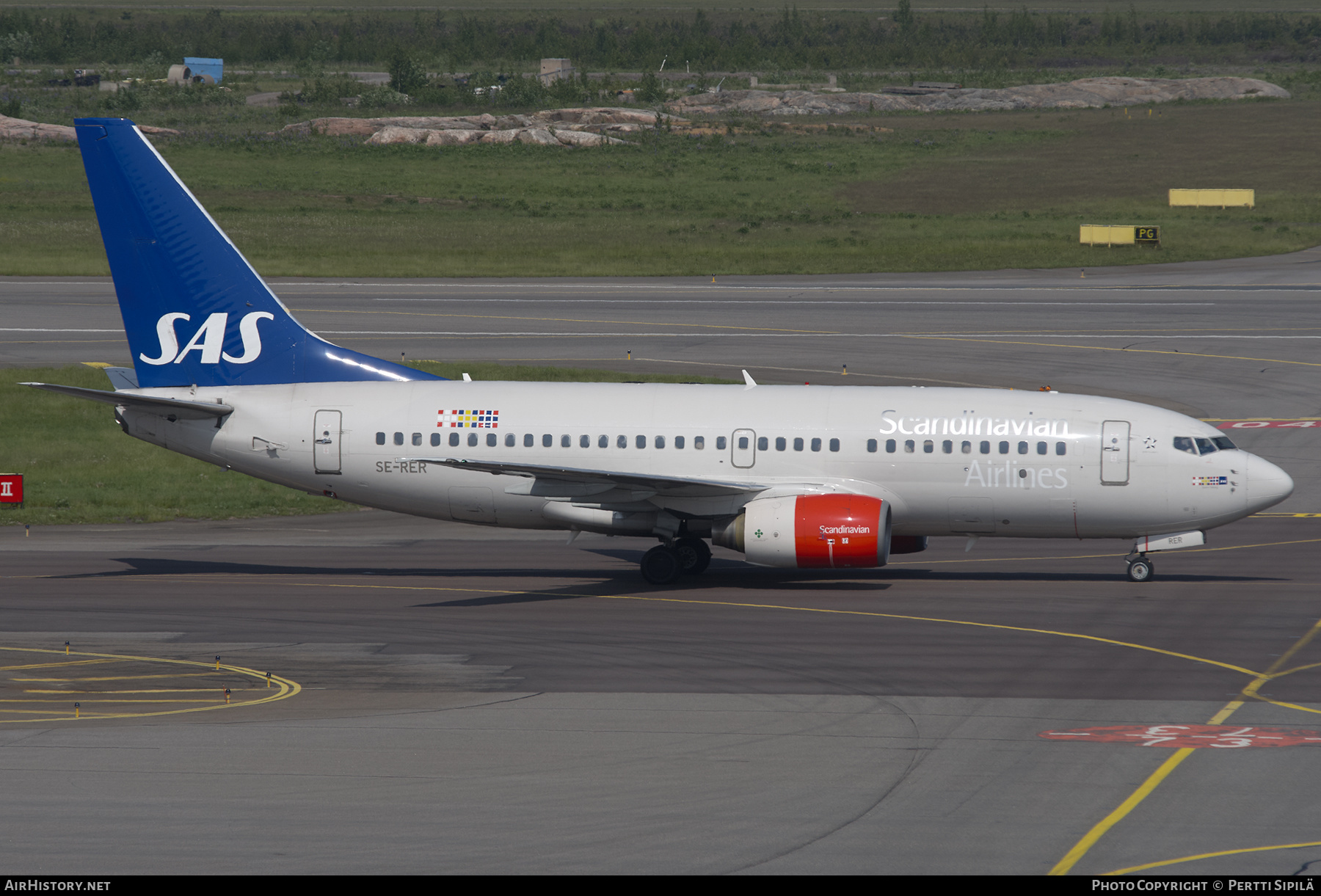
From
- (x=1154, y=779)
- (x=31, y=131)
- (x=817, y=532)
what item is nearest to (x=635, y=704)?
(x=1154, y=779)

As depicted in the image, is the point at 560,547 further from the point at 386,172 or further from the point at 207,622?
the point at 386,172

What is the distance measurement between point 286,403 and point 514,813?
18982 millimetres

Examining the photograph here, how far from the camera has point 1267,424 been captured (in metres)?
53.3

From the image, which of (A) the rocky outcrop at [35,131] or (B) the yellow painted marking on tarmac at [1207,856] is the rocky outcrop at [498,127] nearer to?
(A) the rocky outcrop at [35,131]

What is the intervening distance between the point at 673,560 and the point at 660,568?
374 millimetres

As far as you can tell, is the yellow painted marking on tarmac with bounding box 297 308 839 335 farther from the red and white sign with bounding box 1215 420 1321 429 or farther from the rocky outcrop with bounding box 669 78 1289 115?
the rocky outcrop with bounding box 669 78 1289 115

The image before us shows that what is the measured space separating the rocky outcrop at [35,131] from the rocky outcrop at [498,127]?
52.6ft

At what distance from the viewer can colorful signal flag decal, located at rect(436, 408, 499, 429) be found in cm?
3628

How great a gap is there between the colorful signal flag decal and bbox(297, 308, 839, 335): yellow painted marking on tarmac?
35475 millimetres

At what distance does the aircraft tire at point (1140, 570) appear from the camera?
35500 millimetres

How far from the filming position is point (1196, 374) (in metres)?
61.5

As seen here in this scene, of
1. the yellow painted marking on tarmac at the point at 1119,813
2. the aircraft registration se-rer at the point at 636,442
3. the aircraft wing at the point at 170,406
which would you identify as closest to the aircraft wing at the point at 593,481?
the aircraft registration se-rer at the point at 636,442

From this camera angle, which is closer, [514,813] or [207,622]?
[514,813]
